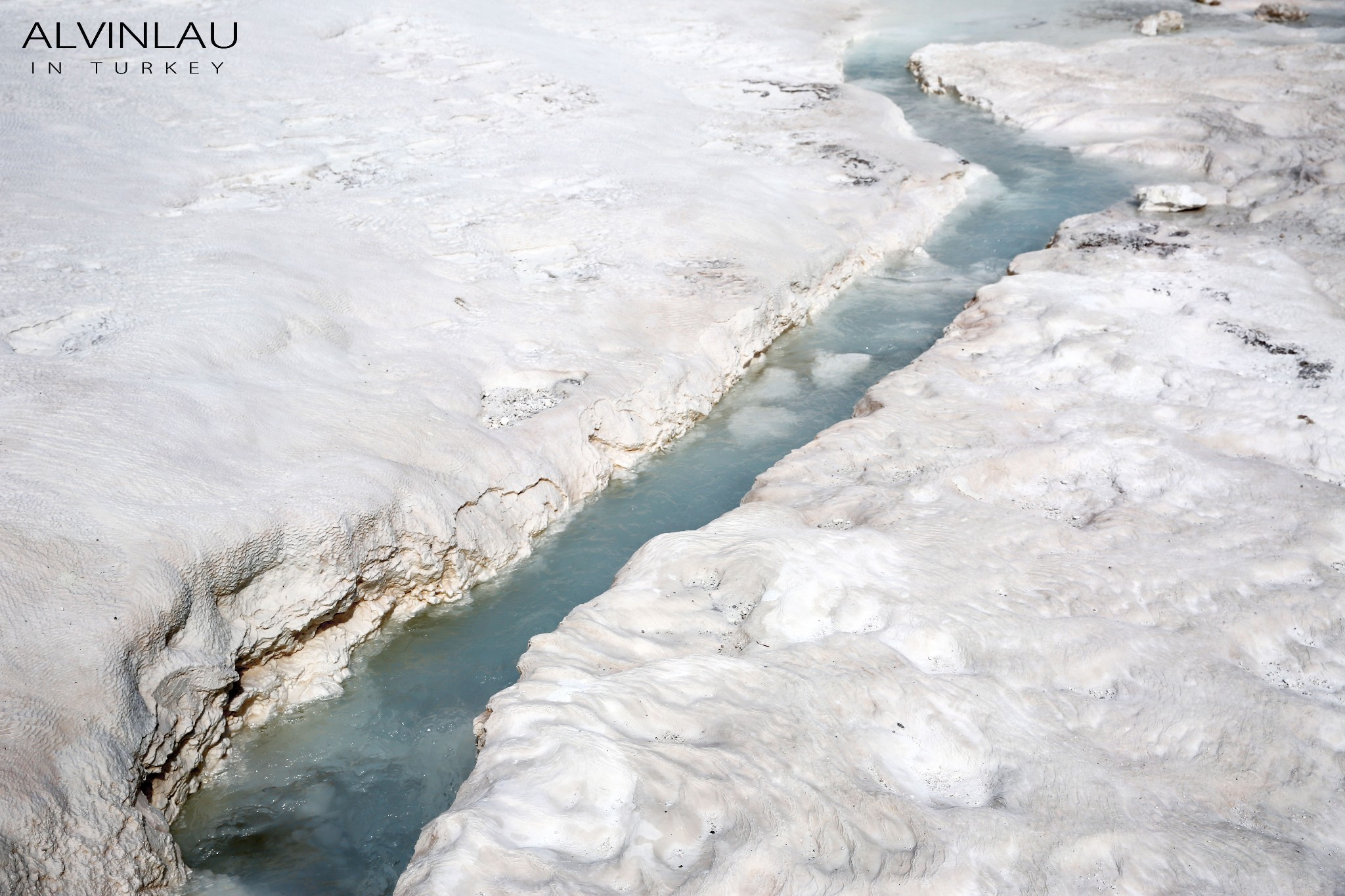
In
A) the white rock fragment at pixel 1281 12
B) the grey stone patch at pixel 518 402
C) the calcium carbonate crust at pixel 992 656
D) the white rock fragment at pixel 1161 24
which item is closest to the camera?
the calcium carbonate crust at pixel 992 656

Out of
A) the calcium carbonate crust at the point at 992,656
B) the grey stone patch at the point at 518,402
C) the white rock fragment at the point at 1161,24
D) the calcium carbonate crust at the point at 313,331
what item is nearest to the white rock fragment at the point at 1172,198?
the calcium carbonate crust at the point at 313,331

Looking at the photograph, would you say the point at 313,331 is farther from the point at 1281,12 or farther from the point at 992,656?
the point at 1281,12

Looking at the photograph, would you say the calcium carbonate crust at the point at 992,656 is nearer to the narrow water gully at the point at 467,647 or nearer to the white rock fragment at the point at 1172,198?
the narrow water gully at the point at 467,647

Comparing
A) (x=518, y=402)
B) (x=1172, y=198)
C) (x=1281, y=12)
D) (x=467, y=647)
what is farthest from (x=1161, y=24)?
(x=467, y=647)

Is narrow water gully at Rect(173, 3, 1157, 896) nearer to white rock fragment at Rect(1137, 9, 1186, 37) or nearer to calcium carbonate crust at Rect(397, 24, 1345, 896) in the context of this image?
calcium carbonate crust at Rect(397, 24, 1345, 896)

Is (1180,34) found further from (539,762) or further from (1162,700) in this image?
(539,762)

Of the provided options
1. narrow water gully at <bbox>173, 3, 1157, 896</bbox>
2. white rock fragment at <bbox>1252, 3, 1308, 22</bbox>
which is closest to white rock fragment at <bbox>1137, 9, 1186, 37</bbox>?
white rock fragment at <bbox>1252, 3, 1308, 22</bbox>
